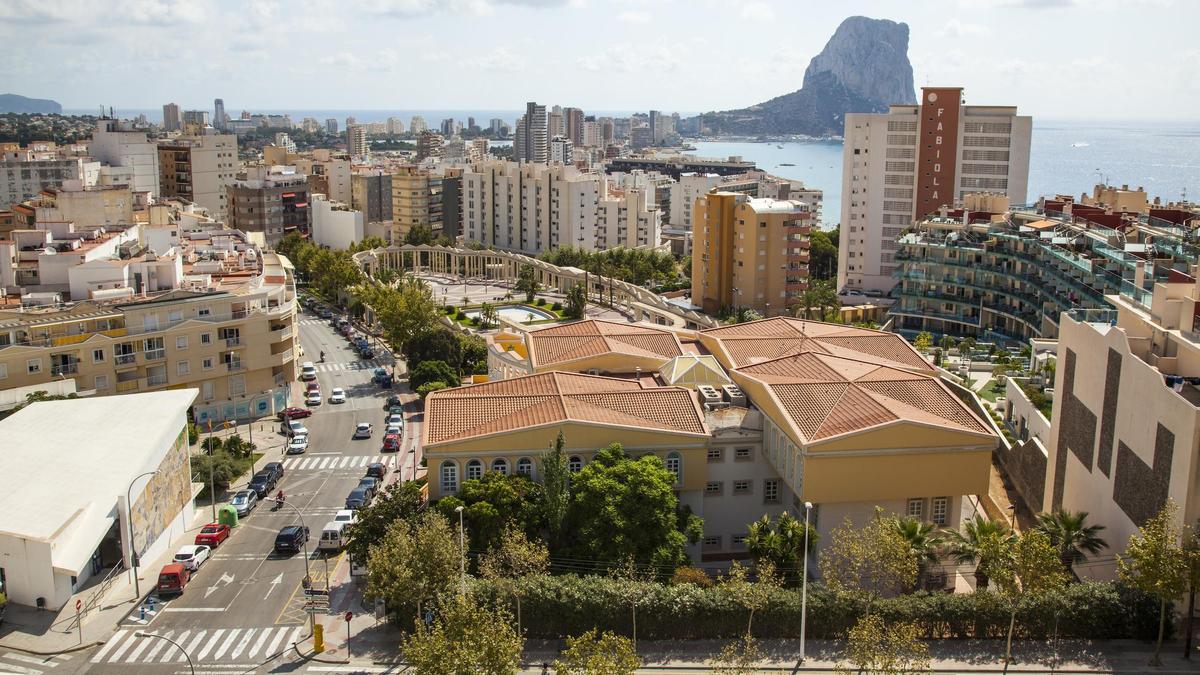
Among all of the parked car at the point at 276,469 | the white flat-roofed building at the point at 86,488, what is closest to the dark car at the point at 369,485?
the parked car at the point at 276,469

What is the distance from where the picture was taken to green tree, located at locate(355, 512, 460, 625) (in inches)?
1086

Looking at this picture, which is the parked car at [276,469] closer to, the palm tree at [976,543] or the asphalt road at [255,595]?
the asphalt road at [255,595]

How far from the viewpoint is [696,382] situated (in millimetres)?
39844

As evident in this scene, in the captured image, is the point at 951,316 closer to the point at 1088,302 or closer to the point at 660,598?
the point at 1088,302

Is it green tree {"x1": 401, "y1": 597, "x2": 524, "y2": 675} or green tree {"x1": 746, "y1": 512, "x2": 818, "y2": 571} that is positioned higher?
green tree {"x1": 401, "y1": 597, "x2": 524, "y2": 675}

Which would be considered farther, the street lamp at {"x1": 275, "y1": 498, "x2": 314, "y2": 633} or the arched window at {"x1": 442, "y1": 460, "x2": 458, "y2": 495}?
the arched window at {"x1": 442, "y1": 460, "x2": 458, "y2": 495}

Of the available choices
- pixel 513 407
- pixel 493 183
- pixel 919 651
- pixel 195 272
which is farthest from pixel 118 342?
pixel 493 183

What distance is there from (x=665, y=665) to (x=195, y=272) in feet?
135

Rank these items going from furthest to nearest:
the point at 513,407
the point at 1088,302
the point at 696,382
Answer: the point at 1088,302 < the point at 696,382 < the point at 513,407

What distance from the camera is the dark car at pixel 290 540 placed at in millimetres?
34969

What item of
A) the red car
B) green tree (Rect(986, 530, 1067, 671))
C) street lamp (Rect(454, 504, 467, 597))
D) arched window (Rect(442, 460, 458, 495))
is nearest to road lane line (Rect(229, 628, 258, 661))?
street lamp (Rect(454, 504, 467, 597))

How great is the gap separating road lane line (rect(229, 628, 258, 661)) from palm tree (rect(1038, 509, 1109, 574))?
72.6 feet

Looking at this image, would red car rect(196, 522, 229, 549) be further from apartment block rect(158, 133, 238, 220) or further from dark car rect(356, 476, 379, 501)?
apartment block rect(158, 133, 238, 220)

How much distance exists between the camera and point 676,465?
111 feet
